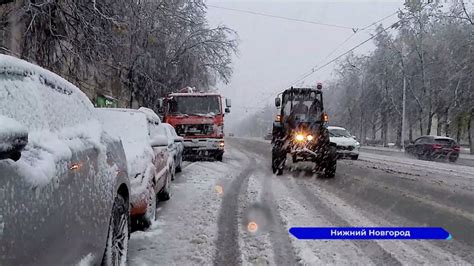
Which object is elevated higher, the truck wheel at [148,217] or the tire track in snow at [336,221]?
the truck wheel at [148,217]

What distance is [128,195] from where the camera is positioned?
4.25 meters

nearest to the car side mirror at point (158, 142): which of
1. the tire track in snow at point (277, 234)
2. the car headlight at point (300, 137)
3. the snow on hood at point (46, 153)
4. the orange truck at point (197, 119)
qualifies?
the tire track in snow at point (277, 234)

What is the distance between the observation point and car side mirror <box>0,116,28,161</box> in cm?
181

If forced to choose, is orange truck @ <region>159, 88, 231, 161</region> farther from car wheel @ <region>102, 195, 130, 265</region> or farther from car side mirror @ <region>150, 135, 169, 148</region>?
car wheel @ <region>102, 195, 130, 265</region>

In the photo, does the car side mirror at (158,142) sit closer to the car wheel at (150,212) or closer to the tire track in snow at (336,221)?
the car wheel at (150,212)

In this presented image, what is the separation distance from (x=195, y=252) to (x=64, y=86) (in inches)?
96.5

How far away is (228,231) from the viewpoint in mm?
6004

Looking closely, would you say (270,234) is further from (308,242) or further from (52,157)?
(52,157)

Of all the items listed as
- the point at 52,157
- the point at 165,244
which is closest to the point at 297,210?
the point at 165,244

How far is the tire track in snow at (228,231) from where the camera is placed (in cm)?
479

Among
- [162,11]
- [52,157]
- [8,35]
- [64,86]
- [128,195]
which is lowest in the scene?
[128,195]

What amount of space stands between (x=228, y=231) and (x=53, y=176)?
387cm

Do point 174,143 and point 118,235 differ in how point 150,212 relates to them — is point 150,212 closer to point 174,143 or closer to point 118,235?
point 118,235

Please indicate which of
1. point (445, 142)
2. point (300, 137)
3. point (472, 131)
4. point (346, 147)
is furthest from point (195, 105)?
point (472, 131)
